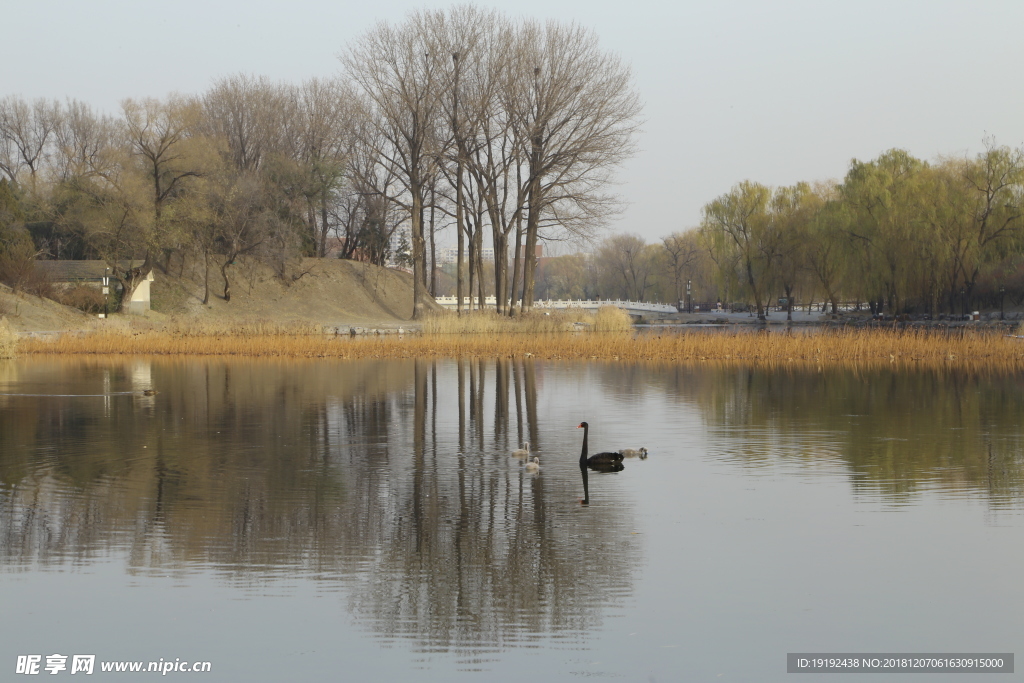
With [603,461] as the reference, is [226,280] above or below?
above

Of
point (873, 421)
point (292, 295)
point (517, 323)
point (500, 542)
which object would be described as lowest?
point (500, 542)

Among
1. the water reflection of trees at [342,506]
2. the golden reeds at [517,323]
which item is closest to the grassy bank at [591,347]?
the golden reeds at [517,323]

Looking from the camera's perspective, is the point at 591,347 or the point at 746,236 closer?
the point at 591,347

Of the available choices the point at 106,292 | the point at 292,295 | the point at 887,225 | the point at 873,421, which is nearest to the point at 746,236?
the point at 887,225

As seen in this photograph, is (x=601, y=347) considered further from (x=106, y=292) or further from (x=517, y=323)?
Answer: (x=106, y=292)

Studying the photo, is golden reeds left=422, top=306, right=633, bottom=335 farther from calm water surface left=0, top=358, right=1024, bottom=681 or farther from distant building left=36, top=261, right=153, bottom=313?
distant building left=36, top=261, right=153, bottom=313

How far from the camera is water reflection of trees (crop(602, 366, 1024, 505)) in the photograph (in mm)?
13750

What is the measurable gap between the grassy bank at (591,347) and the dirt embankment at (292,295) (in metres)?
16.0

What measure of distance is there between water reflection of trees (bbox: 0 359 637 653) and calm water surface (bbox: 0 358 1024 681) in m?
0.05

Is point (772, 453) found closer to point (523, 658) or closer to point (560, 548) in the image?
point (560, 548)

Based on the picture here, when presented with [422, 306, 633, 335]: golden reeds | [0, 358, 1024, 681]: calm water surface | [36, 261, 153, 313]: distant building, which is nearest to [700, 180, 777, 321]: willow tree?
[422, 306, 633, 335]: golden reeds

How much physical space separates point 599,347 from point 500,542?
2808 centimetres

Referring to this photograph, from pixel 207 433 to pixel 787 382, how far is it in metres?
16.2

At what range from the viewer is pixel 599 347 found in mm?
37750
